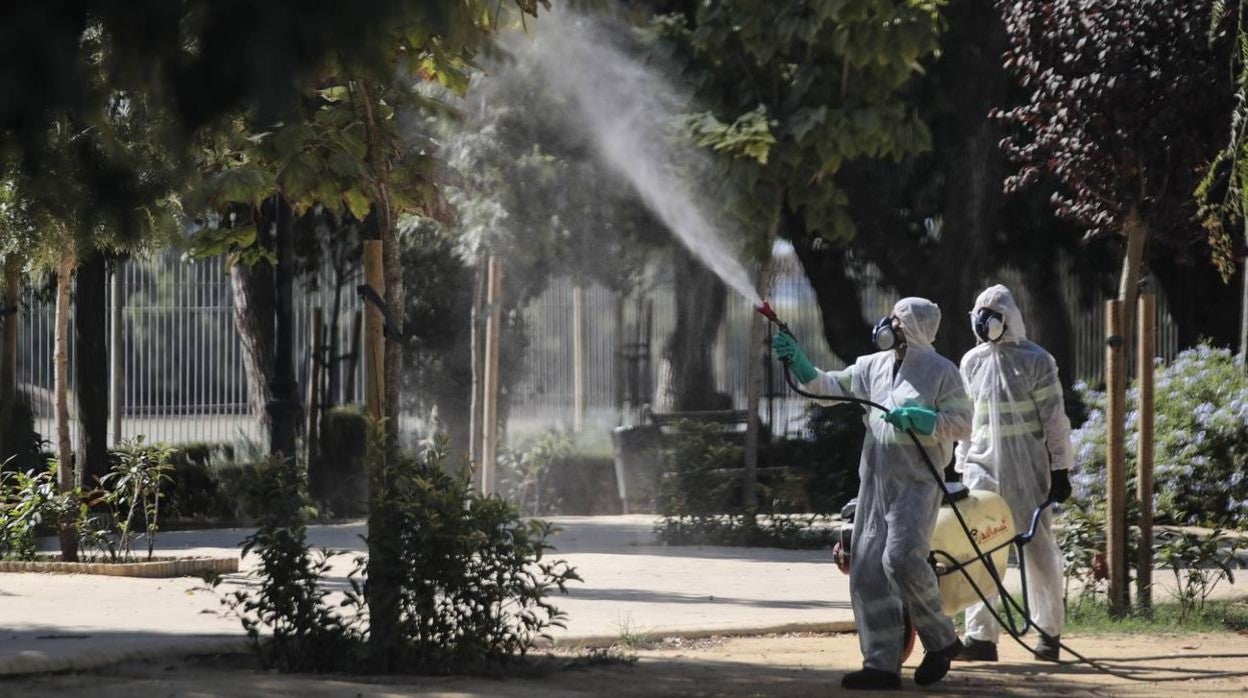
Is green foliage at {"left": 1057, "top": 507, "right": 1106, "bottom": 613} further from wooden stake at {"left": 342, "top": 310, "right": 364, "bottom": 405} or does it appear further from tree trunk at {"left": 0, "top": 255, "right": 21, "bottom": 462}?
wooden stake at {"left": 342, "top": 310, "right": 364, "bottom": 405}

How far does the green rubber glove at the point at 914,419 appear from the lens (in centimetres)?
721

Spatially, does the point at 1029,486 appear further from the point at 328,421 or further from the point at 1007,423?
the point at 328,421

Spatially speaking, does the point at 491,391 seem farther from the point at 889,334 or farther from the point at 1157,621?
the point at 889,334

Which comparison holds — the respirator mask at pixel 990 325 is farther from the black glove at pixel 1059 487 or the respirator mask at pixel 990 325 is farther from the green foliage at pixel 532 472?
the green foliage at pixel 532 472

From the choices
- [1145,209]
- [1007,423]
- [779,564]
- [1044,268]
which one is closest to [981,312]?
[1007,423]

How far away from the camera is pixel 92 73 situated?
3.36m

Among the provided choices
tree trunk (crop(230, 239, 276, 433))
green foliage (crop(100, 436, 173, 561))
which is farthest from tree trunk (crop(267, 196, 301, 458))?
tree trunk (crop(230, 239, 276, 433))

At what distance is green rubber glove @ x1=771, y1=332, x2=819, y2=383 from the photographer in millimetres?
7379

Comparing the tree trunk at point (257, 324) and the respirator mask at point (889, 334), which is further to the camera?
the tree trunk at point (257, 324)

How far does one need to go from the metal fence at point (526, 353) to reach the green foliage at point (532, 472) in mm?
1145

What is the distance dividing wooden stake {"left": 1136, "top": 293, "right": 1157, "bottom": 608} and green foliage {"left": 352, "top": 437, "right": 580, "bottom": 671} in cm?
355

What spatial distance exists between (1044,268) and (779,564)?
1101 cm

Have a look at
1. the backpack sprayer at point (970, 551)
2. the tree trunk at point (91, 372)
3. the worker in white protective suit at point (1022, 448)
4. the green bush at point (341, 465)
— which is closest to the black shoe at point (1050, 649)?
the worker in white protective suit at point (1022, 448)

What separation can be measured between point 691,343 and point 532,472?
10.6 ft
